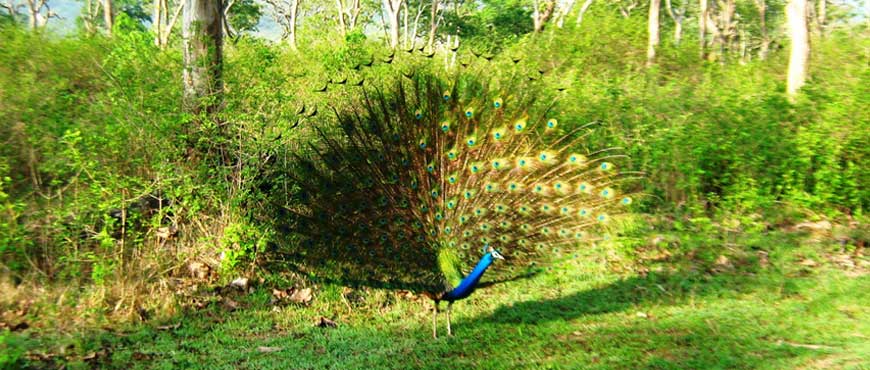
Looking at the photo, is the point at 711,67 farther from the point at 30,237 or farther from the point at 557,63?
the point at 30,237

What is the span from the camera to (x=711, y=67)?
14852mm

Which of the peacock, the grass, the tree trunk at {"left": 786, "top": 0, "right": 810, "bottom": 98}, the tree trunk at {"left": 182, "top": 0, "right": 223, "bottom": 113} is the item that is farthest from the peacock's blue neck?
the tree trunk at {"left": 786, "top": 0, "right": 810, "bottom": 98}

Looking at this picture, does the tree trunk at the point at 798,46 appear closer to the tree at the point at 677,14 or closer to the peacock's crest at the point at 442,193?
the peacock's crest at the point at 442,193

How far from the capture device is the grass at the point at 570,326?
5.40 metres

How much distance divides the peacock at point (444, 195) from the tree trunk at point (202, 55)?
1794mm

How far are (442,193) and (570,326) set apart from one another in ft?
5.91

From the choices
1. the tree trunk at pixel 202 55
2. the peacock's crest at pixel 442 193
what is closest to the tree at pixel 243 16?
the tree trunk at pixel 202 55

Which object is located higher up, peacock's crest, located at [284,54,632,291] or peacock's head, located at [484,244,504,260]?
peacock's crest, located at [284,54,632,291]

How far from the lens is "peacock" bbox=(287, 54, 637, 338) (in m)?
5.93

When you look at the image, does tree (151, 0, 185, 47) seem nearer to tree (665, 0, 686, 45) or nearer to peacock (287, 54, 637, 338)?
peacock (287, 54, 637, 338)

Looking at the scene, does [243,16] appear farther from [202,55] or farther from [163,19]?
[202,55]

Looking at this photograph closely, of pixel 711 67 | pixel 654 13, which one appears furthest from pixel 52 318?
pixel 654 13

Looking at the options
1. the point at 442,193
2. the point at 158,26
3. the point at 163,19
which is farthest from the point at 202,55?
the point at 163,19

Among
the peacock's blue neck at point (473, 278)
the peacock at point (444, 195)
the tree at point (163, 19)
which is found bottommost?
the peacock's blue neck at point (473, 278)
